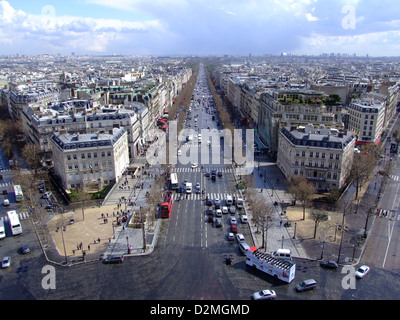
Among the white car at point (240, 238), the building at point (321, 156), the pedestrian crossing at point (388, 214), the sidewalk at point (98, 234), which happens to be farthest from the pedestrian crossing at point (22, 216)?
the pedestrian crossing at point (388, 214)

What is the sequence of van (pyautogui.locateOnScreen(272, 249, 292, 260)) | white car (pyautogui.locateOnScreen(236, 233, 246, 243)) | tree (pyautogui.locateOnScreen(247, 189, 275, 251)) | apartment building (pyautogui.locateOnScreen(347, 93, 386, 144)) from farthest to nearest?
apartment building (pyautogui.locateOnScreen(347, 93, 386, 144)), white car (pyautogui.locateOnScreen(236, 233, 246, 243)), tree (pyautogui.locateOnScreen(247, 189, 275, 251)), van (pyautogui.locateOnScreen(272, 249, 292, 260))

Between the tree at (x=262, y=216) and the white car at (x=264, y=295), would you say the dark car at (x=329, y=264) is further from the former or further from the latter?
the white car at (x=264, y=295)

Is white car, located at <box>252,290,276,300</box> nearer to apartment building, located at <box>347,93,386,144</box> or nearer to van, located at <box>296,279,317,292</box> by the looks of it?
van, located at <box>296,279,317,292</box>

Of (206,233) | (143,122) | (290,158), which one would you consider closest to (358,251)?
(206,233)

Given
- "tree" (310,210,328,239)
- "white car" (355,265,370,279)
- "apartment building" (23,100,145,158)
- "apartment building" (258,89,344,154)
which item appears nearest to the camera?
"white car" (355,265,370,279)

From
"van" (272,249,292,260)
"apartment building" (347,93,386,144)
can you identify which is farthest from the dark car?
"apartment building" (347,93,386,144)
